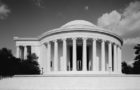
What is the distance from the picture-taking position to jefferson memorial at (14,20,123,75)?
50875 millimetres

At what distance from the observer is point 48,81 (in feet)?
118

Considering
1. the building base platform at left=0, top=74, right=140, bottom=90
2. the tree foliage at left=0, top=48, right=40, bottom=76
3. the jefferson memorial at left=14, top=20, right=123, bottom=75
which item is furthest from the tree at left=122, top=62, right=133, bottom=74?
the tree foliage at left=0, top=48, right=40, bottom=76

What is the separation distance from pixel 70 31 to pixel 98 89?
823 inches

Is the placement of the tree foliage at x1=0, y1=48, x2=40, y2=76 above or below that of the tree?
above

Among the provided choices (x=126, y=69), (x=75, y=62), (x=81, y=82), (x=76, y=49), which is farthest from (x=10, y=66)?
(x=126, y=69)

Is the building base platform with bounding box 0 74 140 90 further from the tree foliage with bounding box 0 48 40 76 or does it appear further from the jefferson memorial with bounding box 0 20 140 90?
the tree foliage with bounding box 0 48 40 76

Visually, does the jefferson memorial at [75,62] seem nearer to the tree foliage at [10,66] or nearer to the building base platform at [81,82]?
the building base platform at [81,82]

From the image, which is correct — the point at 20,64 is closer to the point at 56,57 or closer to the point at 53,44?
the point at 56,57

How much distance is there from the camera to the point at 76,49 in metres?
56.8

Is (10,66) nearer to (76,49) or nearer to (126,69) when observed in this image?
(76,49)

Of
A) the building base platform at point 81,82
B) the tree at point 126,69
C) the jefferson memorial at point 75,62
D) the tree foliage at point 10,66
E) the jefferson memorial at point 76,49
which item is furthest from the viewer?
the tree at point 126,69

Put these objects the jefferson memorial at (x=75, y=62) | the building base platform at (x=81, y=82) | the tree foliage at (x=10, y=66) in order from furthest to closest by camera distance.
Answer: the tree foliage at (x=10, y=66)
the jefferson memorial at (x=75, y=62)
the building base platform at (x=81, y=82)

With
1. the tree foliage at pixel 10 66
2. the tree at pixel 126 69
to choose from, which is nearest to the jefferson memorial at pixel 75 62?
the tree foliage at pixel 10 66

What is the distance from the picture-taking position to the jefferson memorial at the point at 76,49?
167ft
